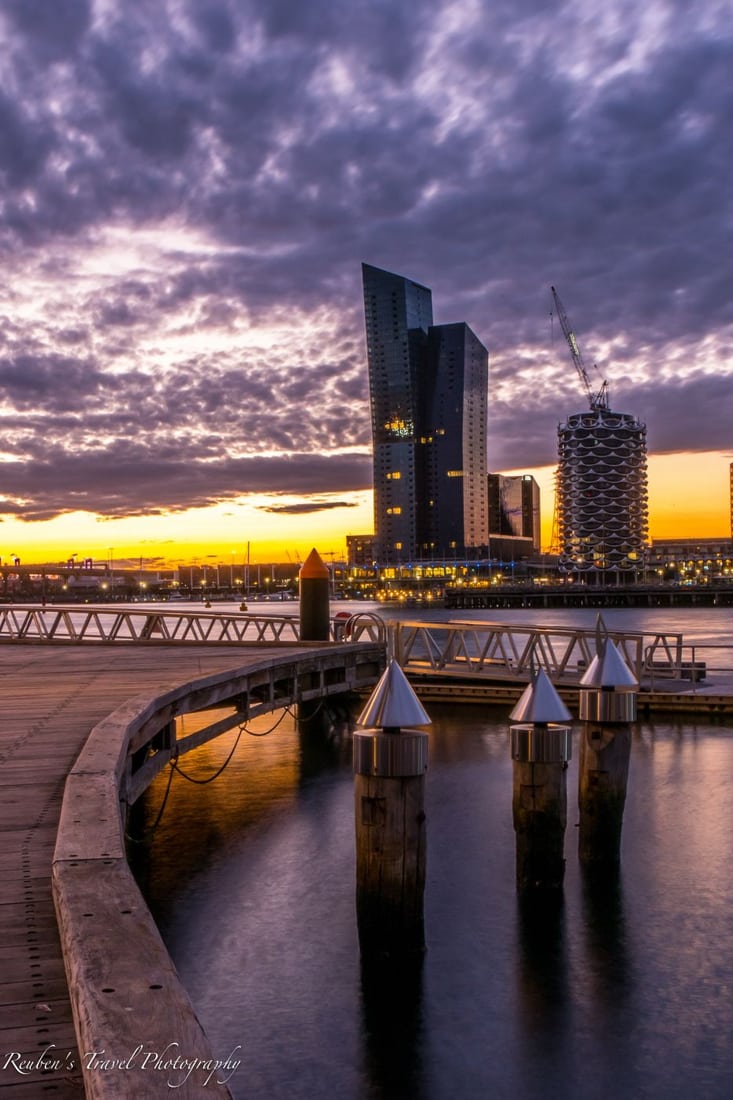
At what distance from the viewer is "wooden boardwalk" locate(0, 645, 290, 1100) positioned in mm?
4719

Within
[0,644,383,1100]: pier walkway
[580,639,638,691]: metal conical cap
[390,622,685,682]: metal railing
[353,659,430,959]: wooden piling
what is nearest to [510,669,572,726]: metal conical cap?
[580,639,638,691]: metal conical cap

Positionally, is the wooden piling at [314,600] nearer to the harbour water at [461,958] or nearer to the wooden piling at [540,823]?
the harbour water at [461,958]

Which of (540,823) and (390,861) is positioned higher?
(390,861)

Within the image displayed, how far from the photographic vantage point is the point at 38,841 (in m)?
8.31

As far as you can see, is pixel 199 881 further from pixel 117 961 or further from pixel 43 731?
pixel 117 961

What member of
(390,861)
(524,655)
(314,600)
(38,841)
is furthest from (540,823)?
(314,600)

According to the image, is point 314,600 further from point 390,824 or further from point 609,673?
point 390,824

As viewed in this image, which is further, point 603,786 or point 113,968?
point 603,786

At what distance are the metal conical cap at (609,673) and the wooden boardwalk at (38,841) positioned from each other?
8.22m

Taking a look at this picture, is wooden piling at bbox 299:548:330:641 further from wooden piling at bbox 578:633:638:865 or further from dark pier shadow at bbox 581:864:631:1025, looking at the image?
dark pier shadow at bbox 581:864:631:1025

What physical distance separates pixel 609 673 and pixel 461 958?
5.75m

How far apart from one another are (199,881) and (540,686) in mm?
7349

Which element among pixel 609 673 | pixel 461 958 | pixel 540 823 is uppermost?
pixel 609 673

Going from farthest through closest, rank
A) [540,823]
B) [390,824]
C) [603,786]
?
[603,786] < [540,823] < [390,824]
